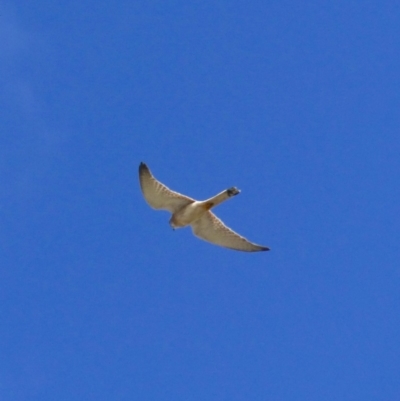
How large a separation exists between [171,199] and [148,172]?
1.17 m

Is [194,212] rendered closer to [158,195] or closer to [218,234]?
[158,195]

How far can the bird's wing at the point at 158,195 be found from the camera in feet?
111

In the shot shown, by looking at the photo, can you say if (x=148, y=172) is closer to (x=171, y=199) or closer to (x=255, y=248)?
(x=171, y=199)

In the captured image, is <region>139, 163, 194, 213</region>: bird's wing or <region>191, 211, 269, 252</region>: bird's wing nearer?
<region>139, 163, 194, 213</region>: bird's wing

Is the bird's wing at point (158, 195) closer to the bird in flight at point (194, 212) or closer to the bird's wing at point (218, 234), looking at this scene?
the bird in flight at point (194, 212)

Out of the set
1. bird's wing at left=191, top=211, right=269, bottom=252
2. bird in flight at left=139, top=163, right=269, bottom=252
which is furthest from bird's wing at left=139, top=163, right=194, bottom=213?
bird's wing at left=191, top=211, right=269, bottom=252

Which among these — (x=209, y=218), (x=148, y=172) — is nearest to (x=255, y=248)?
(x=209, y=218)

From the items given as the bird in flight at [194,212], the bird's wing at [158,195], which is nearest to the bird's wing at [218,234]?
the bird in flight at [194,212]

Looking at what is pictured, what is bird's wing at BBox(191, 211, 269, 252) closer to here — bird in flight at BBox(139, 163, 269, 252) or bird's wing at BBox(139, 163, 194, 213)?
bird in flight at BBox(139, 163, 269, 252)

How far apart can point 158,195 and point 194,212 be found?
1269 millimetres

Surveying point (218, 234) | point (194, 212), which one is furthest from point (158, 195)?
point (218, 234)

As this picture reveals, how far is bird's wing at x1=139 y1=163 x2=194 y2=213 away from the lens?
33.8 metres

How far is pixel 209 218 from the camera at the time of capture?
34.5 m

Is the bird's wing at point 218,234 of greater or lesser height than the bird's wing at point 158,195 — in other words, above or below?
below
